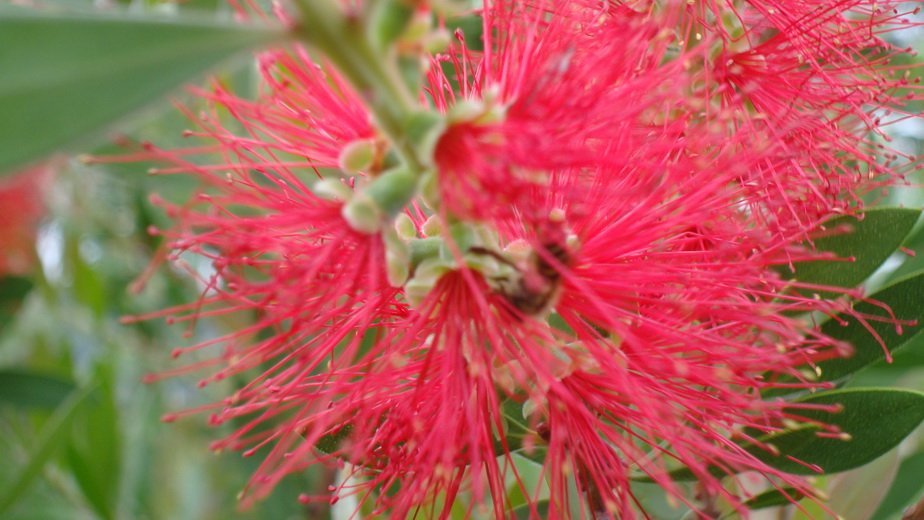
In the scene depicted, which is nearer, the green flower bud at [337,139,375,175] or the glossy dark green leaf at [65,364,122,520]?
the green flower bud at [337,139,375,175]

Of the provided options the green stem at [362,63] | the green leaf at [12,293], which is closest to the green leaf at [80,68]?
the green stem at [362,63]

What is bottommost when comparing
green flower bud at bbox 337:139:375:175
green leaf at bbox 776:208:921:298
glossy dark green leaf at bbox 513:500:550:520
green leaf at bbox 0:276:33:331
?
glossy dark green leaf at bbox 513:500:550:520

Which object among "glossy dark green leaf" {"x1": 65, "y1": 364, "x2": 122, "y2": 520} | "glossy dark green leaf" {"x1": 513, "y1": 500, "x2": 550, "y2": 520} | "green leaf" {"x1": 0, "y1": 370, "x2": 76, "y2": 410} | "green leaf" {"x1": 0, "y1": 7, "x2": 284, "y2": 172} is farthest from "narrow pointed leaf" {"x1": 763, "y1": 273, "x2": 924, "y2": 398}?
"green leaf" {"x1": 0, "y1": 370, "x2": 76, "y2": 410}

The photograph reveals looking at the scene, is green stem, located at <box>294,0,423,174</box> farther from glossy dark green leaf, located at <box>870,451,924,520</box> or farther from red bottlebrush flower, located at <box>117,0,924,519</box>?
glossy dark green leaf, located at <box>870,451,924,520</box>

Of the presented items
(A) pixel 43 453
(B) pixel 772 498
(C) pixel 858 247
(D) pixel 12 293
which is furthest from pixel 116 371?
(C) pixel 858 247

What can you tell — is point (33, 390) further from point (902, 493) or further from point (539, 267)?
point (902, 493)
